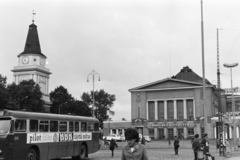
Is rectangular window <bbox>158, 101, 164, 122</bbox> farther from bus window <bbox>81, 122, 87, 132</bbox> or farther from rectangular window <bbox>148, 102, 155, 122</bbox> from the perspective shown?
bus window <bbox>81, 122, 87, 132</bbox>

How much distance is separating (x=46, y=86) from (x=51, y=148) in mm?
91311

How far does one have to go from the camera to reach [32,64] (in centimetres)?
10981

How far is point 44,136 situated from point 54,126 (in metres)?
1.28

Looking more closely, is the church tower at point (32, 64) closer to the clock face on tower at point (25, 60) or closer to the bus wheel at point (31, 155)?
the clock face on tower at point (25, 60)

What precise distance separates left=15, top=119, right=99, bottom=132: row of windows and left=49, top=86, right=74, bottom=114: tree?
2999 inches

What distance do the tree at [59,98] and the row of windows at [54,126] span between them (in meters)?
76.2

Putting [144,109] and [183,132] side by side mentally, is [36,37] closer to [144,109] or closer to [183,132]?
[144,109]

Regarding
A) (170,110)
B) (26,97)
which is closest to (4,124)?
(26,97)

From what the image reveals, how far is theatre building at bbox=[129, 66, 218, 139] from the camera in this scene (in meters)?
107

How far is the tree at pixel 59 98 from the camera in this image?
10425cm

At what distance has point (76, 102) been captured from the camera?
341ft

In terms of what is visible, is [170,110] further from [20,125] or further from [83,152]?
[20,125]

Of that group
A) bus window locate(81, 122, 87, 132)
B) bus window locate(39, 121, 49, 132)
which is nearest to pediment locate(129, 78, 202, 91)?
bus window locate(81, 122, 87, 132)

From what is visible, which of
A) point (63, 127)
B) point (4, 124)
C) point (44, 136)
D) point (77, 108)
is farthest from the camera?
point (77, 108)
